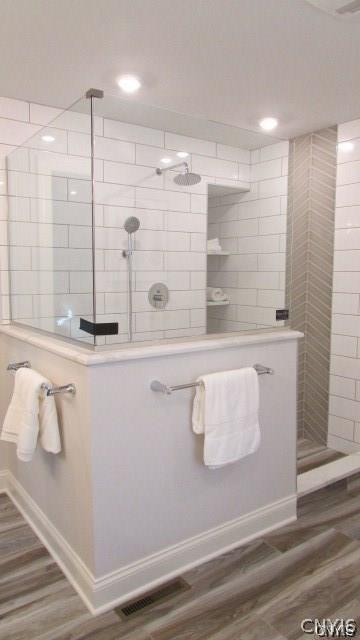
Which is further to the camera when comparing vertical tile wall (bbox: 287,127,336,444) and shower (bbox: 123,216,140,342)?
vertical tile wall (bbox: 287,127,336,444)

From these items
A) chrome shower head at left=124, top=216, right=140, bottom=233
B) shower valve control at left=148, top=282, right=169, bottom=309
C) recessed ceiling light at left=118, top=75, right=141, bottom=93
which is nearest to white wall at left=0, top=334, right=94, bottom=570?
shower valve control at left=148, top=282, right=169, bottom=309

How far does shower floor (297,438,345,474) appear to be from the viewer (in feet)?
9.75

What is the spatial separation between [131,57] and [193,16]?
425mm

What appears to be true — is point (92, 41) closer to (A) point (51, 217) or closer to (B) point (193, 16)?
(B) point (193, 16)

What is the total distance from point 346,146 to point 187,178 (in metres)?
1.46

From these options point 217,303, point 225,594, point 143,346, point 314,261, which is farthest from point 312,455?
point 143,346

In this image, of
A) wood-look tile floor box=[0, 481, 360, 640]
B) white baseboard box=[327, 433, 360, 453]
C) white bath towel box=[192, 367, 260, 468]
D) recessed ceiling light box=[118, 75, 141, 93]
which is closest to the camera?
wood-look tile floor box=[0, 481, 360, 640]

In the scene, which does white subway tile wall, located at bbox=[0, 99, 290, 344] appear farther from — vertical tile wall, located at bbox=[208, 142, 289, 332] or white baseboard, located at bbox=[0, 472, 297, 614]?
white baseboard, located at bbox=[0, 472, 297, 614]

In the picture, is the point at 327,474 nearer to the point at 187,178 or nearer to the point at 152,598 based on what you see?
the point at 152,598

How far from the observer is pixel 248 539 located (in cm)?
217

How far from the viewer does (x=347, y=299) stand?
3051 mm

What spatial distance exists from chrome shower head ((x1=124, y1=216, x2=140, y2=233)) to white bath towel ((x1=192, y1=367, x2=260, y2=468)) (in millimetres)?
761

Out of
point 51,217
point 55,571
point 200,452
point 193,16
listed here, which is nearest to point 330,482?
point 200,452

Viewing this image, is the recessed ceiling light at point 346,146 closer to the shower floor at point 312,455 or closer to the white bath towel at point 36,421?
the shower floor at point 312,455
